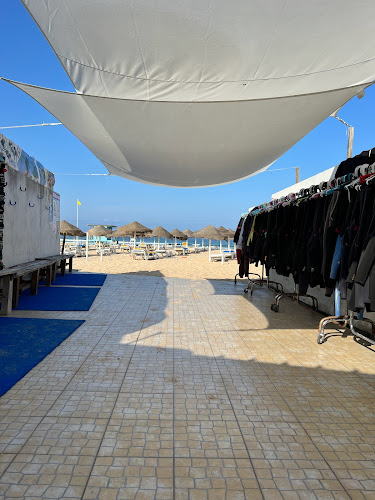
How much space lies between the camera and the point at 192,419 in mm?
1939

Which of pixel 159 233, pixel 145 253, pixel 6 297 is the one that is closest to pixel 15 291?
pixel 6 297

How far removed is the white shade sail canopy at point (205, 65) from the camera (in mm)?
2400

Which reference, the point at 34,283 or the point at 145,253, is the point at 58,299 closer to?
the point at 34,283

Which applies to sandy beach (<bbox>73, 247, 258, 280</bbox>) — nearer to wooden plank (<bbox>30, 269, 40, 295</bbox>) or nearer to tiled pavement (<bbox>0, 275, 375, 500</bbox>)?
wooden plank (<bbox>30, 269, 40, 295</bbox>)

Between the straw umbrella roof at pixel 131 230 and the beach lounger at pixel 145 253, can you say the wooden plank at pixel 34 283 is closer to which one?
the beach lounger at pixel 145 253

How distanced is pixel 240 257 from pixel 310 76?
12.1ft

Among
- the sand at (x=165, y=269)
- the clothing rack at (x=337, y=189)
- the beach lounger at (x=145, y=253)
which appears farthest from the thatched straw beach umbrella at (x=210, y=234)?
the clothing rack at (x=337, y=189)

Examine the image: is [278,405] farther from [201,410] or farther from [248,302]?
[248,302]

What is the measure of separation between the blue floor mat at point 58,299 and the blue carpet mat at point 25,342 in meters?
0.73

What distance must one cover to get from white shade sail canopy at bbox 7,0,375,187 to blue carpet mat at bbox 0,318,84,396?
106 inches

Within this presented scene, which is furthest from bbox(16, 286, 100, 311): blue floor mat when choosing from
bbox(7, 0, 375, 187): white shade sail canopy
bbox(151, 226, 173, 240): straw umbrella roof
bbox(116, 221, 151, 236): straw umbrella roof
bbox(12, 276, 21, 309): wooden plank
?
bbox(151, 226, 173, 240): straw umbrella roof

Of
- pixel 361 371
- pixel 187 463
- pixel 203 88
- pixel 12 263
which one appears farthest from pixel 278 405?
pixel 12 263

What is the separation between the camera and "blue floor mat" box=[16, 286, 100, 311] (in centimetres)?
495

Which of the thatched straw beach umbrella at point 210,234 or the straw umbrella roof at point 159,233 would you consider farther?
the straw umbrella roof at point 159,233
